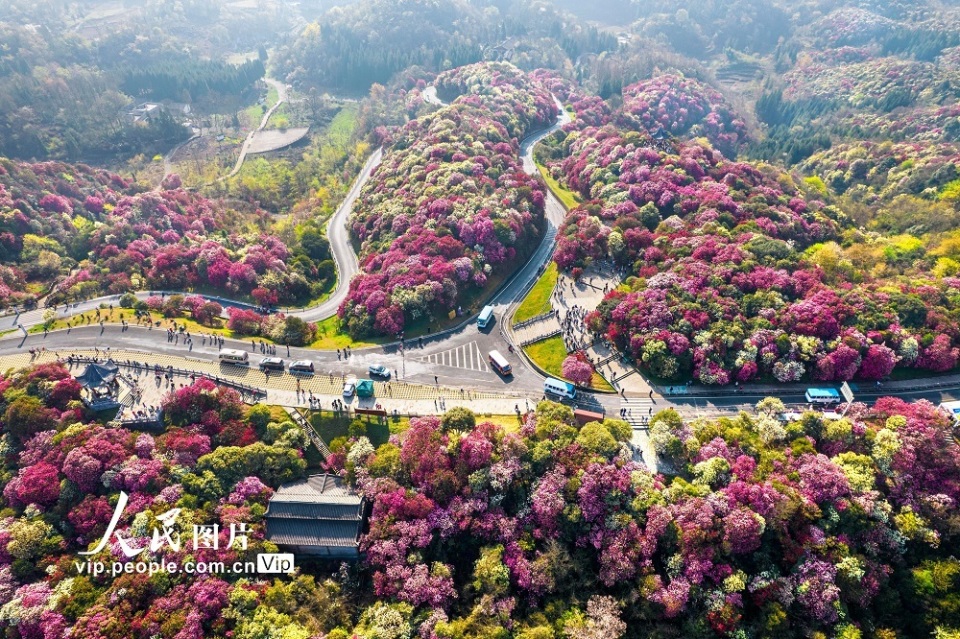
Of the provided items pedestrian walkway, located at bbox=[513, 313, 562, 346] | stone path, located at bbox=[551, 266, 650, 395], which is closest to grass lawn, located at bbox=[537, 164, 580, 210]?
stone path, located at bbox=[551, 266, 650, 395]

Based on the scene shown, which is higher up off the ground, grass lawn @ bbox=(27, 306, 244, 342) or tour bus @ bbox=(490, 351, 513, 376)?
grass lawn @ bbox=(27, 306, 244, 342)

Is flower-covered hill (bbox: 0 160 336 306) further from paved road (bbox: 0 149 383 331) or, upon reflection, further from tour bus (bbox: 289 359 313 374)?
tour bus (bbox: 289 359 313 374)

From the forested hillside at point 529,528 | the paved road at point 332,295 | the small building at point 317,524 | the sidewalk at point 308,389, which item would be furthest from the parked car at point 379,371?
the paved road at point 332,295

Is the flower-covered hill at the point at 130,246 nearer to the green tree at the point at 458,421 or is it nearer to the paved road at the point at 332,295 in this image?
the paved road at the point at 332,295

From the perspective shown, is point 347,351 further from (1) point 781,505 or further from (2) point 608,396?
(1) point 781,505

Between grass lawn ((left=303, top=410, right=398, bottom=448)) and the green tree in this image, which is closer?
the green tree

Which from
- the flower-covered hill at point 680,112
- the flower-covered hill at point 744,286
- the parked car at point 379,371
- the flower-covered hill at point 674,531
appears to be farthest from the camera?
the flower-covered hill at point 680,112

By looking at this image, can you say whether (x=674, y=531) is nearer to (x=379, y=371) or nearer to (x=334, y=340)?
(x=379, y=371)

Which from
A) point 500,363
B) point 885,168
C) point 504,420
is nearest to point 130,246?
point 500,363
